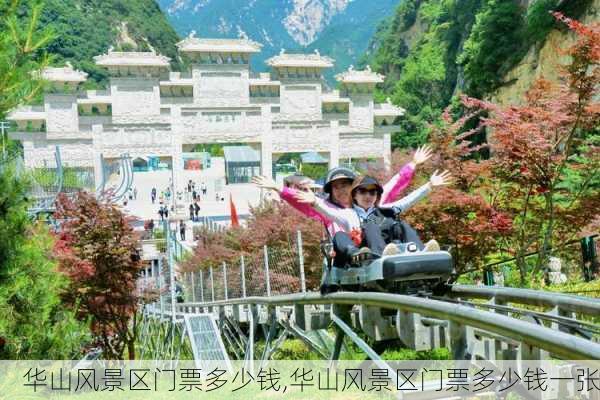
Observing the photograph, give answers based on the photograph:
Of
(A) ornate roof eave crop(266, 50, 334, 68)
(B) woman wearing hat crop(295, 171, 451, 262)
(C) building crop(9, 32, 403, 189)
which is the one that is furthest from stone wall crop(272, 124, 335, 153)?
(B) woman wearing hat crop(295, 171, 451, 262)

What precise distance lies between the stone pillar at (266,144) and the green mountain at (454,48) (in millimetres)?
10869

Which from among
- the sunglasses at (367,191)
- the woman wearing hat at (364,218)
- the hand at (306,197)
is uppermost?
the sunglasses at (367,191)

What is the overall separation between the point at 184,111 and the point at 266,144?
5978 millimetres

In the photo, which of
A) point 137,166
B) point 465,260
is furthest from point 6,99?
point 137,166

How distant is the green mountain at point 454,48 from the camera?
86.9 feet

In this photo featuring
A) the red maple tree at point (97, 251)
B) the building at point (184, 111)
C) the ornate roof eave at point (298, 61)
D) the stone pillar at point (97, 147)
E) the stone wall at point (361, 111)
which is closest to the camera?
the red maple tree at point (97, 251)

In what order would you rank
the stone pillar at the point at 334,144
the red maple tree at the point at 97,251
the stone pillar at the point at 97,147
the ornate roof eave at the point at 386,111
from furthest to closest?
the ornate roof eave at the point at 386,111, the stone pillar at the point at 334,144, the stone pillar at the point at 97,147, the red maple tree at the point at 97,251

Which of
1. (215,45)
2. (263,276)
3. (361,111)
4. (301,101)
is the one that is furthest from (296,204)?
(361,111)

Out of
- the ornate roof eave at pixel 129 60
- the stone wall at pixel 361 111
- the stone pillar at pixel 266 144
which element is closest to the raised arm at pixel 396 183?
the stone pillar at pixel 266 144

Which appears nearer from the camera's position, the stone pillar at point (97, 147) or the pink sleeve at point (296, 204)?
the pink sleeve at point (296, 204)

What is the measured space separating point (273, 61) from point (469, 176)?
41079mm

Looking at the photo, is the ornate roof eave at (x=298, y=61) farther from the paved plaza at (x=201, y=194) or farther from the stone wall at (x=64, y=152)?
the stone wall at (x=64, y=152)

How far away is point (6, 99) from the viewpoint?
4434mm

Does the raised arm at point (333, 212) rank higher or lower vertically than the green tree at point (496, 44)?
lower
